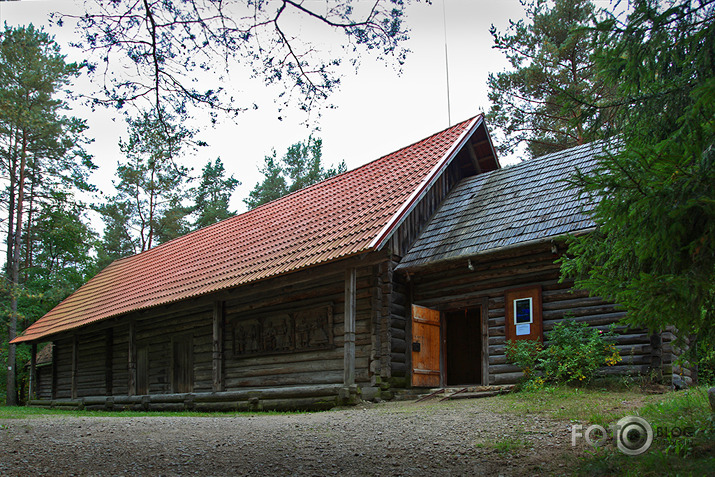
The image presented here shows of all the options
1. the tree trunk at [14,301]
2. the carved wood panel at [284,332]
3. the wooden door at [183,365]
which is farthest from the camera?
the tree trunk at [14,301]

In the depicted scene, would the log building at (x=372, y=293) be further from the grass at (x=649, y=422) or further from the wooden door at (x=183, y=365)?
the grass at (x=649, y=422)

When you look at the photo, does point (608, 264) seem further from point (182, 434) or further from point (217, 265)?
point (217, 265)

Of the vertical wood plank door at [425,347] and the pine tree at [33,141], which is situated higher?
the pine tree at [33,141]

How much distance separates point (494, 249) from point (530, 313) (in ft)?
4.73

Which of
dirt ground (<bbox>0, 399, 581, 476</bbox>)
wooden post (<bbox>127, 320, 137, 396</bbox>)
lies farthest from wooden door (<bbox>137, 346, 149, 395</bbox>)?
dirt ground (<bbox>0, 399, 581, 476</bbox>)

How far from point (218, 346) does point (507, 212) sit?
7.89 meters

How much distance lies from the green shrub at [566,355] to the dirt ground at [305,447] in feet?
8.84

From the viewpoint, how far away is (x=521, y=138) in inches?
1048

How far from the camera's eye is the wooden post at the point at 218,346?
592 inches

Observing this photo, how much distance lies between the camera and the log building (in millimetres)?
11961

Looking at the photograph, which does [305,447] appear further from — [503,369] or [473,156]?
[473,156]

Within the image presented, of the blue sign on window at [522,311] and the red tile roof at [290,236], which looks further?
the red tile roof at [290,236]

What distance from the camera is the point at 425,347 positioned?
13.0 meters

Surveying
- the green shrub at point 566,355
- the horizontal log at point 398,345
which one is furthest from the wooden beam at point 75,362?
the green shrub at point 566,355
